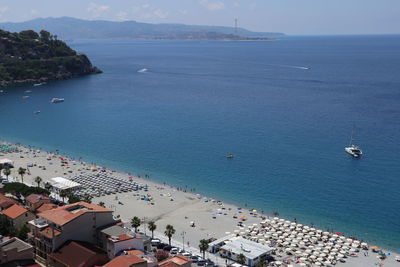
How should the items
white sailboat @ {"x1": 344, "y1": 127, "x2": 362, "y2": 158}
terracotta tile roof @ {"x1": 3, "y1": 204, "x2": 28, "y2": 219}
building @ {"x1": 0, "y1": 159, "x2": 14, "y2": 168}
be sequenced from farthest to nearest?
white sailboat @ {"x1": 344, "y1": 127, "x2": 362, "y2": 158}, building @ {"x1": 0, "y1": 159, "x2": 14, "y2": 168}, terracotta tile roof @ {"x1": 3, "y1": 204, "x2": 28, "y2": 219}

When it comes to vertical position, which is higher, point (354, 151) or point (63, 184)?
point (354, 151)

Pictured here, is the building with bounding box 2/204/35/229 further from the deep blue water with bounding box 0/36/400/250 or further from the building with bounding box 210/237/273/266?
the deep blue water with bounding box 0/36/400/250

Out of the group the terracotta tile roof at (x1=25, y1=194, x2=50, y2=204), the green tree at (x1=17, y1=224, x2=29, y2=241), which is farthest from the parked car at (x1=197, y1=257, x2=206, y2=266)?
the terracotta tile roof at (x1=25, y1=194, x2=50, y2=204)

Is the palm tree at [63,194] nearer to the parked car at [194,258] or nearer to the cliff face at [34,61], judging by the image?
the parked car at [194,258]

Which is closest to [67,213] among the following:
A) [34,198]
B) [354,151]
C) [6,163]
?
[34,198]

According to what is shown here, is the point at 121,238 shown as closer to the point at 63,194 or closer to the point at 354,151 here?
the point at 63,194

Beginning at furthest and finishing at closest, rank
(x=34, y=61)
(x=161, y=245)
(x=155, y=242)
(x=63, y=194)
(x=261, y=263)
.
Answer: (x=34, y=61)
(x=63, y=194)
(x=155, y=242)
(x=161, y=245)
(x=261, y=263)

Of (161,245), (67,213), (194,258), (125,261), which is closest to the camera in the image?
(125,261)
